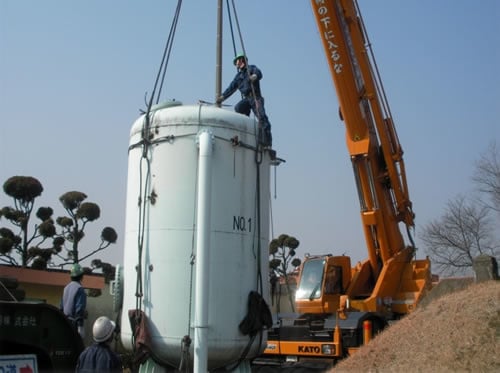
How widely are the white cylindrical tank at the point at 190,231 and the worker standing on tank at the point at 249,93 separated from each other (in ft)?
1.19

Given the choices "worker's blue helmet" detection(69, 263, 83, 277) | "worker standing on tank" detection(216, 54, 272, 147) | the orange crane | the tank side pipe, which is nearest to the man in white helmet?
the tank side pipe

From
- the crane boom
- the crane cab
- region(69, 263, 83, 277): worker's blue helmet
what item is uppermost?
the crane boom

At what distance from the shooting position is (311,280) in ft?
52.2

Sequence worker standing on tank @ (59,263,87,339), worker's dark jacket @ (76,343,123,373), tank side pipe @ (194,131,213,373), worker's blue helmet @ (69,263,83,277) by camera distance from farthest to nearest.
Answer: worker's blue helmet @ (69,263,83,277) → worker standing on tank @ (59,263,87,339) → tank side pipe @ (194,131,213,373) → worker's dark jacket @ (76,343,123,373)

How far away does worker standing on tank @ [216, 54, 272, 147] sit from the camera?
7957 mm

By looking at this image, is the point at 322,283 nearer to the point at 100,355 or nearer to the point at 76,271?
the point at 76,271

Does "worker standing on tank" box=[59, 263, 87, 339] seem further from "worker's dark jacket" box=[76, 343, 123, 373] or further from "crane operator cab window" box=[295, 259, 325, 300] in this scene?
"crane operator cab window" box=[295, 259, 325, 300]

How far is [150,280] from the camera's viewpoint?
7.05 meters

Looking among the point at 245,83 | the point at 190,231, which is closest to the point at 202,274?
the point at 190,231

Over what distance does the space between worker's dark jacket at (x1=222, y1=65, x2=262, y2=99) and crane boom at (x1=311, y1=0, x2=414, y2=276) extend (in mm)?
7140

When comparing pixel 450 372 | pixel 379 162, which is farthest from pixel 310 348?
pixel 379 162

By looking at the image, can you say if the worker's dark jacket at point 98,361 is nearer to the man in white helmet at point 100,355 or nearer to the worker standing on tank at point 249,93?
the man in white helmet at point 100,355

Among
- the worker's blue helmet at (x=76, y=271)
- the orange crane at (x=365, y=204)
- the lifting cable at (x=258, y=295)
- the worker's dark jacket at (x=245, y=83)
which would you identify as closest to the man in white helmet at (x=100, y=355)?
the lifting cable at (x=258, y=295)

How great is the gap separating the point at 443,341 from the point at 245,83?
662cm
